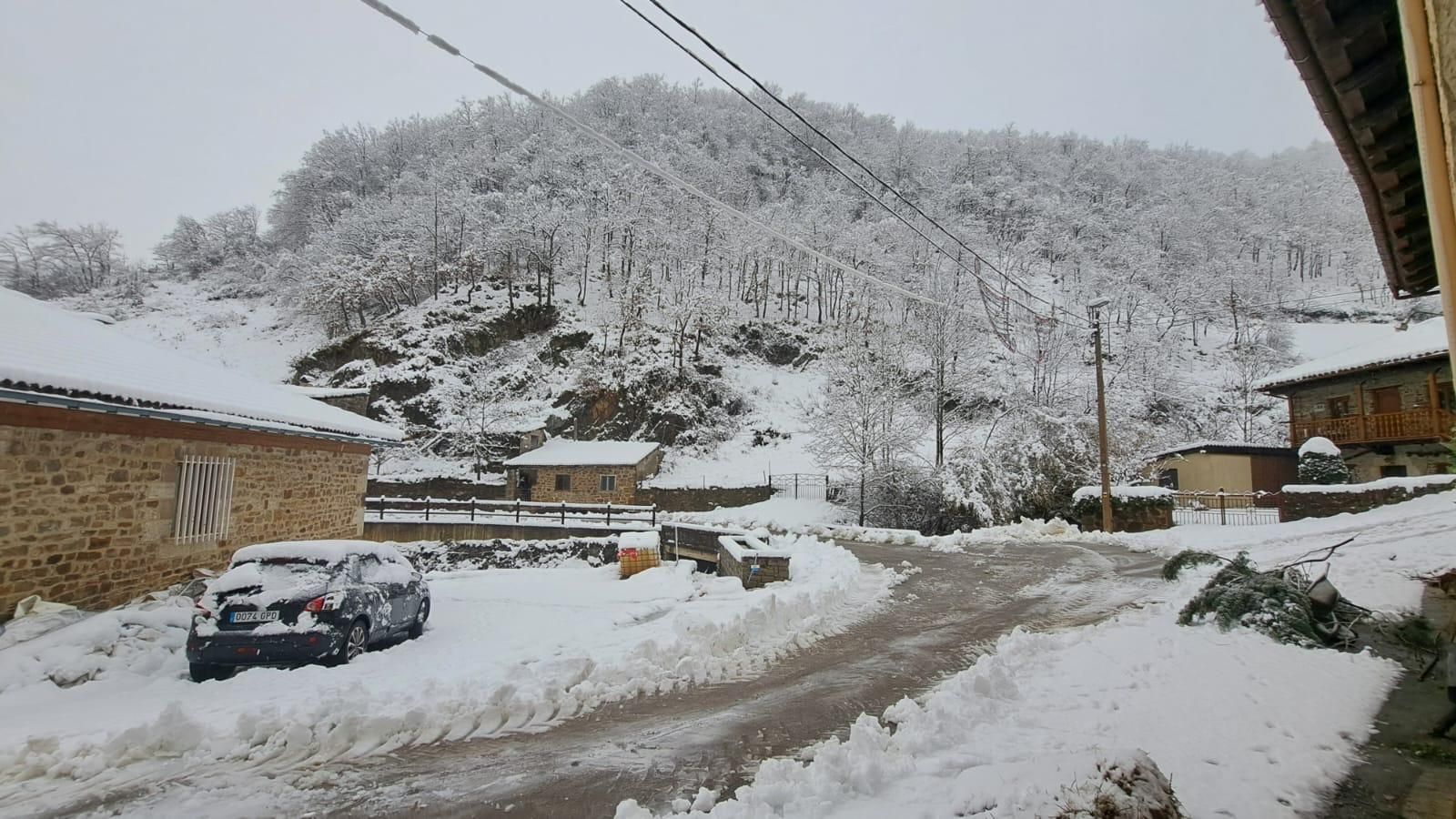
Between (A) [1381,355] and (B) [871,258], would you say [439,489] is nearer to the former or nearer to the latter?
(B) [871,258]

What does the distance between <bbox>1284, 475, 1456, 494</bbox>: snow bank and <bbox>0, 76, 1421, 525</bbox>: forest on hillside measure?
24.1ft

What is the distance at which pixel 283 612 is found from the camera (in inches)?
278

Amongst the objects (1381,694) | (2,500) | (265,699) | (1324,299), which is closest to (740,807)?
(265,699)

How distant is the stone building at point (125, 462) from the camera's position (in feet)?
26.9

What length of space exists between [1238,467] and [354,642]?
1366 inches

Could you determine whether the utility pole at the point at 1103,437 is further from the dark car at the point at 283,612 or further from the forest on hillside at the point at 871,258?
the dark car at the point at 283,612

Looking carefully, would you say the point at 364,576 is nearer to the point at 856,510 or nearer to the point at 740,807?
the point at 740,807

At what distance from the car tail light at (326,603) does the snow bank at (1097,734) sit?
5.18 metres

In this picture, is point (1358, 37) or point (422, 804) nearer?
point (1358, 37)

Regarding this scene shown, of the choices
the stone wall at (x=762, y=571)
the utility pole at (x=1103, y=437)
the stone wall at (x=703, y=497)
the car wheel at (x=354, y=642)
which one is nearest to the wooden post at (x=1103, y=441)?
the utility pole at (x=1103, y=437)

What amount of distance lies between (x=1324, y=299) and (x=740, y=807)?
287ft

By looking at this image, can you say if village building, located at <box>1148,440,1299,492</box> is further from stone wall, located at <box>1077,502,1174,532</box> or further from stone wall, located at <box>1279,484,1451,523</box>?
stone wall, located at <box>1279,484,1451,523</box>

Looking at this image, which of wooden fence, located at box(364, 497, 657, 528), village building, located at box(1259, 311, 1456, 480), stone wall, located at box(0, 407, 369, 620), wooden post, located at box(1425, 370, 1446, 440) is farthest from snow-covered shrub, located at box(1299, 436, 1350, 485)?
stone wall, located at box(0, 407, 369, 620)

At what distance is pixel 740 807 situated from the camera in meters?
3.83
